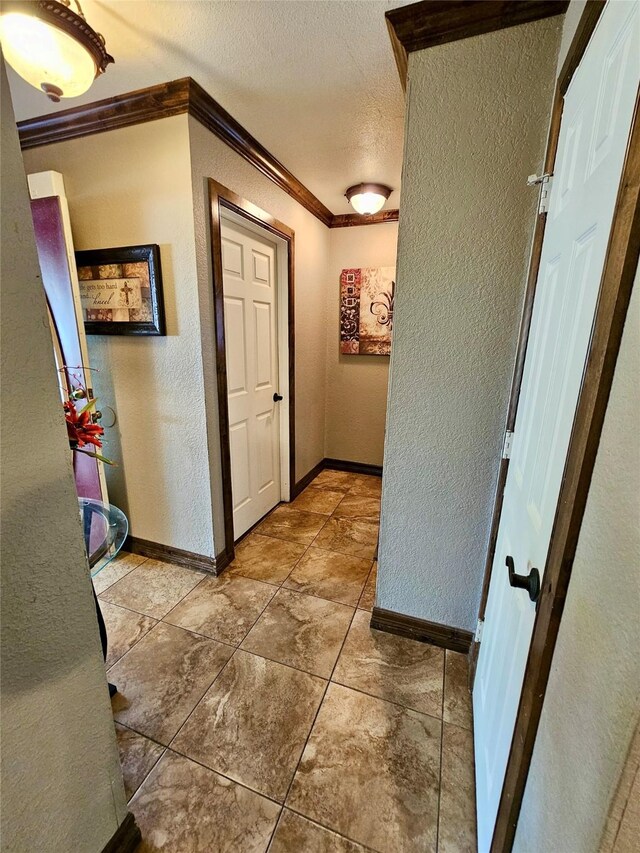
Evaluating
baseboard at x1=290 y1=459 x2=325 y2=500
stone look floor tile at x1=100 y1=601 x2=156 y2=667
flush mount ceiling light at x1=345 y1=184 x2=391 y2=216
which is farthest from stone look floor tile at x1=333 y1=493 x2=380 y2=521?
flush mount ceiling light at x1=345 y1=184 x2=391 y2=216

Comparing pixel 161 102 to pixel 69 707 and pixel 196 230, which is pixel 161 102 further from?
pixel 69 707

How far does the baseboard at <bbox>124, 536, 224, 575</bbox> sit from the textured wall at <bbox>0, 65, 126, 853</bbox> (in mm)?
1282

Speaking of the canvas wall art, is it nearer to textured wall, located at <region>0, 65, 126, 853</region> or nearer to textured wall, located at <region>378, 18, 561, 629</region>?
textured wall, located at <region>378, 18, 561, 629</region>

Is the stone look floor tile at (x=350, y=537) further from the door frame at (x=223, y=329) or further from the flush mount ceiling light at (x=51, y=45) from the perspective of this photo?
the flush mount ceiling light at (x=51, y=45)

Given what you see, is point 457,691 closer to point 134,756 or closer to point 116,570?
point 134,756

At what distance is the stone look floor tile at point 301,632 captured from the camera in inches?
64.5

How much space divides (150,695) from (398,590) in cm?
113

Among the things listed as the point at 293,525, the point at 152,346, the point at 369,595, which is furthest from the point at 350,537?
the point at 152,346

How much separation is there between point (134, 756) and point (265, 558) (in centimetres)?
120

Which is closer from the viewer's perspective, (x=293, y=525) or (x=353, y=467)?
(x=293, y=525)

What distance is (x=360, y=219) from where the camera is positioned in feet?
10.8

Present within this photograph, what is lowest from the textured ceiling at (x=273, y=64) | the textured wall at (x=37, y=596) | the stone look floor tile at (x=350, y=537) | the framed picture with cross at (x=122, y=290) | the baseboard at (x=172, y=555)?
the stone look floor tile at (x=350, y=537)

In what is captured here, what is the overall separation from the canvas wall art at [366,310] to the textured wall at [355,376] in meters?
0.06

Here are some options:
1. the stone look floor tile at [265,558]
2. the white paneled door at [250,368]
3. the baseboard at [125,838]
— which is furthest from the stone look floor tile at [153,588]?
the baseboard at [125,838]
